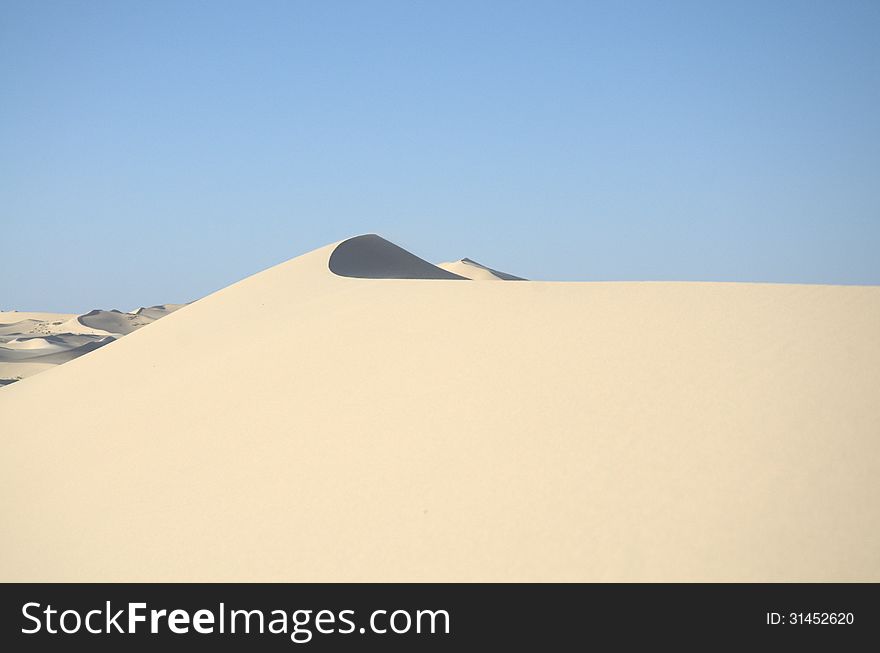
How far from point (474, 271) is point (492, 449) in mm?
36315

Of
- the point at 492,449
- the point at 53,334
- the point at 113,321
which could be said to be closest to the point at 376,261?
the point at 492,449

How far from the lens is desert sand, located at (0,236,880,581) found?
28.6 ft

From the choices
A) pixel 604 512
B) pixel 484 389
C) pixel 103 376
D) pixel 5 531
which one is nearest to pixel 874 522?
pixel 604 512

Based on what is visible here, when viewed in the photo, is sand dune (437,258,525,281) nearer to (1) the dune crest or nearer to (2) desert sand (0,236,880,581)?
(1) the dune crest

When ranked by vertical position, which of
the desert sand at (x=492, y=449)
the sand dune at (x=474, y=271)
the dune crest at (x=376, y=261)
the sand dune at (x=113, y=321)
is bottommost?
the desert sand at (x=492, y=449)

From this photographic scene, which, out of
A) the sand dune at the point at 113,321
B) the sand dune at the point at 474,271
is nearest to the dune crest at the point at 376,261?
the sand dune at the point at 474,271

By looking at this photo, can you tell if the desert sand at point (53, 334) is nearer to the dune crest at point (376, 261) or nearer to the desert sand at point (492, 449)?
the dune crest at point (376, 261)

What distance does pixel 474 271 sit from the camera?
46625mm

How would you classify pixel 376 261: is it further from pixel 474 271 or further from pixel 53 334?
pixel 53 334

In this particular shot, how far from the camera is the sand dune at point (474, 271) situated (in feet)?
147

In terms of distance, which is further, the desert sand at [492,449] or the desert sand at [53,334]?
the desert sand at [53,334]

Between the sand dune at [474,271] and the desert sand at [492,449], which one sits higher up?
the sand dune at [474,271]

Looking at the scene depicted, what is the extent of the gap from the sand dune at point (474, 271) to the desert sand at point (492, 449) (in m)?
28.2

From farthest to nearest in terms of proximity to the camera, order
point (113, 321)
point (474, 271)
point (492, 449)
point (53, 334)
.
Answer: point (113, 321) → point (53, 334) → point (474, 271) → point (492, 449)
